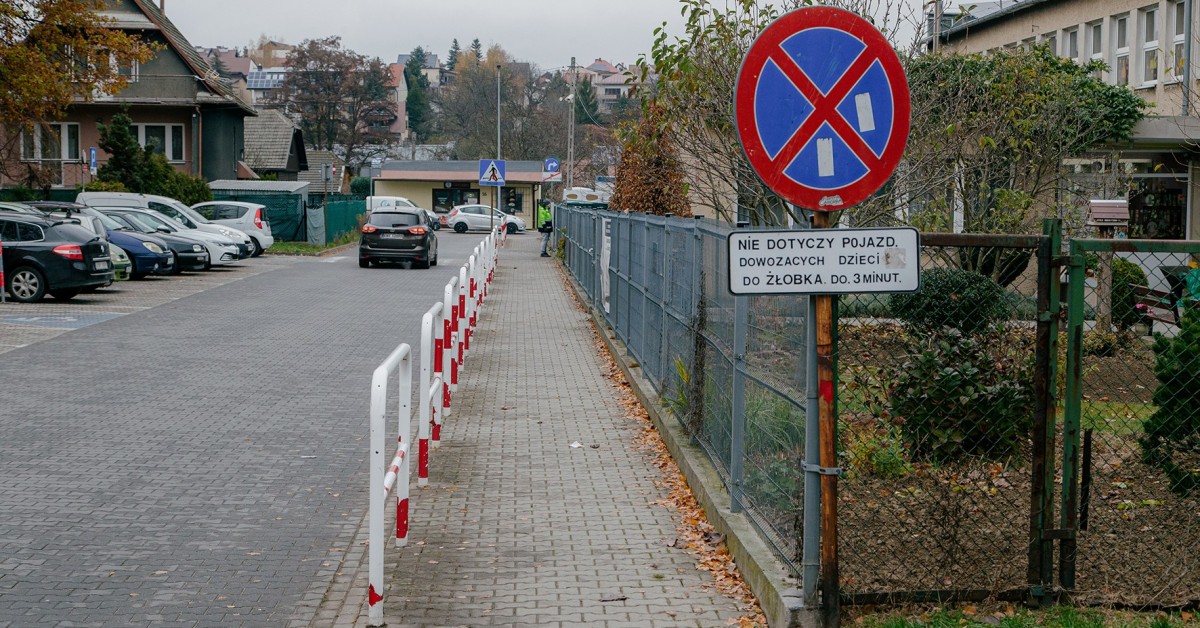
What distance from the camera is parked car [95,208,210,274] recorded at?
30.6 meters

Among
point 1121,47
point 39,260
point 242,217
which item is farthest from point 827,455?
point 242,217

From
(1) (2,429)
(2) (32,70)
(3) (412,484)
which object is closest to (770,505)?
(3) (412,484)

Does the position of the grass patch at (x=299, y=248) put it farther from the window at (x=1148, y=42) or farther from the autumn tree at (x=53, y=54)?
the window at (x=1148, y=42)

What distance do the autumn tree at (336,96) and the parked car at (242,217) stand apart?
5552cm

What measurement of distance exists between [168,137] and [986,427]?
5204cm

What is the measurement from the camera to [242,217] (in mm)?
40250

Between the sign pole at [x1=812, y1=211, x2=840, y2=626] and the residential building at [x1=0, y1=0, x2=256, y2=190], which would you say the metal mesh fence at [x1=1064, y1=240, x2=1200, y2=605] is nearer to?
the sign pole at [x1=812, y1=211, x2=840, y2=626]

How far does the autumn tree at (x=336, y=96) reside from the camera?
96.2 metres

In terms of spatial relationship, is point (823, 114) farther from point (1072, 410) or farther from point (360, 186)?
point (360, 186)

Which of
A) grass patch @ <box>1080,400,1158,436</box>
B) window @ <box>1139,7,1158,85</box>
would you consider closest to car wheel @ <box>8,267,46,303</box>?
grass patch @ <box>1080,400,1158,436</box>

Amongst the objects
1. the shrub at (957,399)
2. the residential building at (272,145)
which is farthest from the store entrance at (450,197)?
the shrub at (957,399)

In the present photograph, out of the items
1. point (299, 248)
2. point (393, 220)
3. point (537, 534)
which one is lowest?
point (537, 534)

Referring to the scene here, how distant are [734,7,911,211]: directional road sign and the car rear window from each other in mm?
30715

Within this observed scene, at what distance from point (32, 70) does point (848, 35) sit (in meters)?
25.7
